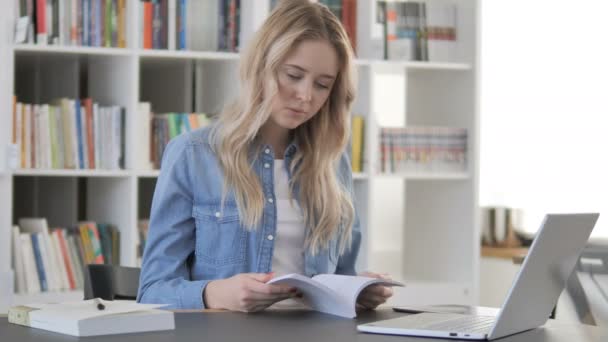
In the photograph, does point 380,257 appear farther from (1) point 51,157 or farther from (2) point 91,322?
(2) point 91,322

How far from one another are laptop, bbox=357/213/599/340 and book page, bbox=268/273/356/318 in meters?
0.12

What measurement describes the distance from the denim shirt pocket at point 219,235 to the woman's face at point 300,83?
25cm

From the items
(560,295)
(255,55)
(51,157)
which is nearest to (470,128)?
(51,157)

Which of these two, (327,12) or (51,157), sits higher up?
(327,12)

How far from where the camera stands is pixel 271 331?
65.1 inches

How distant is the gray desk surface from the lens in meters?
1.55

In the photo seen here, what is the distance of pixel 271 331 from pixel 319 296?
231mm

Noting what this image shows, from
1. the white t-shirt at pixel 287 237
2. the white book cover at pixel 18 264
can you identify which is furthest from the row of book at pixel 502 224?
the white t-shirt at pixel 287 237

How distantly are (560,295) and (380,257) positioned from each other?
2.50 metres

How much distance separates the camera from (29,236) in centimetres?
340

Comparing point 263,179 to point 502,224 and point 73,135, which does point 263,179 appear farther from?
point 502,224

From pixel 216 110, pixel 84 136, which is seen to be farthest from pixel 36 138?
pixel 216 110

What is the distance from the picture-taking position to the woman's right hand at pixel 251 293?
1.83 metres

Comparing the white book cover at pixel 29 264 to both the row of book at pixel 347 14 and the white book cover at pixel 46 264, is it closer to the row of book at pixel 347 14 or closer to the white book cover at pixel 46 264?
the white book cover at pixel 46 264
